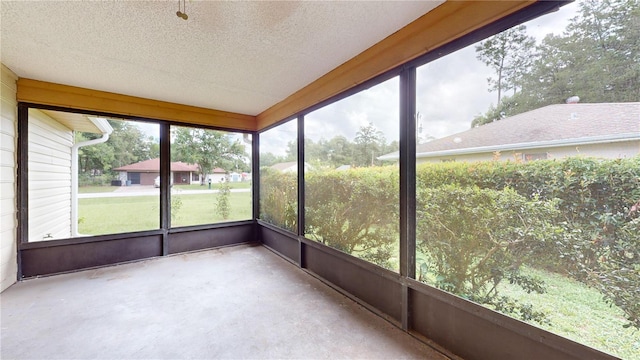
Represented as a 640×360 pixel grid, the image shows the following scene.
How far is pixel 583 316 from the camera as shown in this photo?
1.31 meters

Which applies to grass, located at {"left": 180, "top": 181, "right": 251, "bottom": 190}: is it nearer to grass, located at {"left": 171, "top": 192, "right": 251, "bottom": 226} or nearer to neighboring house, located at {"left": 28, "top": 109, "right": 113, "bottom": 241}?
grass, located at {"left": 171, "top": 192, "right": 251, "bottom": 226}

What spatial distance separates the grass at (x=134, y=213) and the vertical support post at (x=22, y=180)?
0.68m

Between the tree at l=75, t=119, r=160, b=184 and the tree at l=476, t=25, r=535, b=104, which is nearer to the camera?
the tree at l=476, t=25, r=535, b=104

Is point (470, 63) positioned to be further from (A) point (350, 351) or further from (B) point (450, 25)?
(A) point (350, 351)

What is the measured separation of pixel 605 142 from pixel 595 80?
35cm

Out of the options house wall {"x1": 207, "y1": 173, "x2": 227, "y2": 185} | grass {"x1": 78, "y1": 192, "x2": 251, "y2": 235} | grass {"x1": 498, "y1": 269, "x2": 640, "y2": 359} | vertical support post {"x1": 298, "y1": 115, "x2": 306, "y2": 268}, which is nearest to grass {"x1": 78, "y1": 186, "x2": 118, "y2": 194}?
grass {"x1": 78, "y1": 192, "x2": 251, "y2": 235}

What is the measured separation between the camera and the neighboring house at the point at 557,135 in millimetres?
1211

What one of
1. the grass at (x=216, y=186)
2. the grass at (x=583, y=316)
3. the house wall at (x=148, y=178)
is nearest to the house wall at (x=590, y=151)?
the grass at (x=583, y=316)

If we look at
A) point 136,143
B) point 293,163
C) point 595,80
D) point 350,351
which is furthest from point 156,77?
point 595,80

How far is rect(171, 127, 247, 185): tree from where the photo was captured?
4375mm

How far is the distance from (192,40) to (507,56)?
260 centimetres

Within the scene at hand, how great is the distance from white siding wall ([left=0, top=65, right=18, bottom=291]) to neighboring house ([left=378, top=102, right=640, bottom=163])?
193 inches

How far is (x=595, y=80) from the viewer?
1.30 m

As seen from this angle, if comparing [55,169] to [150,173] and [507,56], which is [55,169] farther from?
[507,56]
